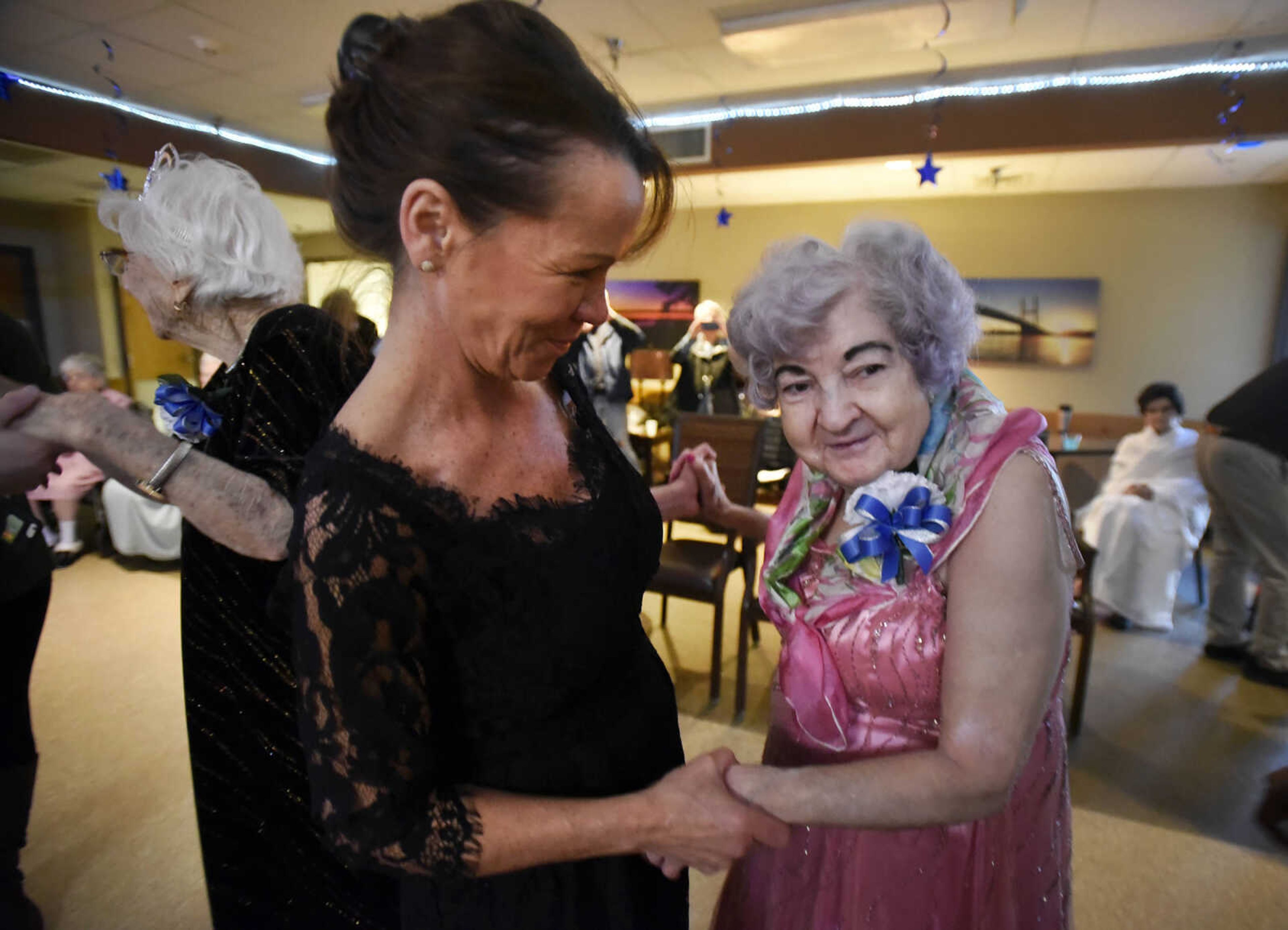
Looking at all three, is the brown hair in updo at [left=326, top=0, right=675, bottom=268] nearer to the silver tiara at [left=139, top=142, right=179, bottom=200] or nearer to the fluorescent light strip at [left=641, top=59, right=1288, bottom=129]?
the silver tiara at [left=139, top=142, right=179, bottom=200]

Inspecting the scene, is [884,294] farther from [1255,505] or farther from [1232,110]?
[1232,110]

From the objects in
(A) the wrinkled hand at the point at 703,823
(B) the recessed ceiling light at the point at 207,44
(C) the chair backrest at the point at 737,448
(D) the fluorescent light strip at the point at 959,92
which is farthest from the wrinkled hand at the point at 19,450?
(B) the recessed ceiling light at the point at 207,44

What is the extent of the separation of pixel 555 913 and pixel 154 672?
362 cm

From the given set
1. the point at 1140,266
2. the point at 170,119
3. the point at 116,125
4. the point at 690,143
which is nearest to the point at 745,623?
the point at 690,143

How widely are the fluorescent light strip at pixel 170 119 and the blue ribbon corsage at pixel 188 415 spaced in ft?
13.6

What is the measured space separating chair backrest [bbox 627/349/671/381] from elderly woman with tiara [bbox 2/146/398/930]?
18.1 ft

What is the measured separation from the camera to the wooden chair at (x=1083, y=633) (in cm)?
282

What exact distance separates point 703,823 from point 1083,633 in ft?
8.66

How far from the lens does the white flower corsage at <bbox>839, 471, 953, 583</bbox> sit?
0.95 m

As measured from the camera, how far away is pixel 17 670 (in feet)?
5.82

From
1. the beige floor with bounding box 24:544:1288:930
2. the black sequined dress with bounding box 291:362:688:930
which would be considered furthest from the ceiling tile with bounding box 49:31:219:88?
the black sequined dress with bounding box 291:362:688:930

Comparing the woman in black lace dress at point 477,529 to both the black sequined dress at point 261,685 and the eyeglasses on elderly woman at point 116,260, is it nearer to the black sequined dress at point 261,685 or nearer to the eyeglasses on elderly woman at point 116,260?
the black sequined dress at point 261,685

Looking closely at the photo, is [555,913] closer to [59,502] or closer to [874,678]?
[874,678]

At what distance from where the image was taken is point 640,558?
3.12 feet
